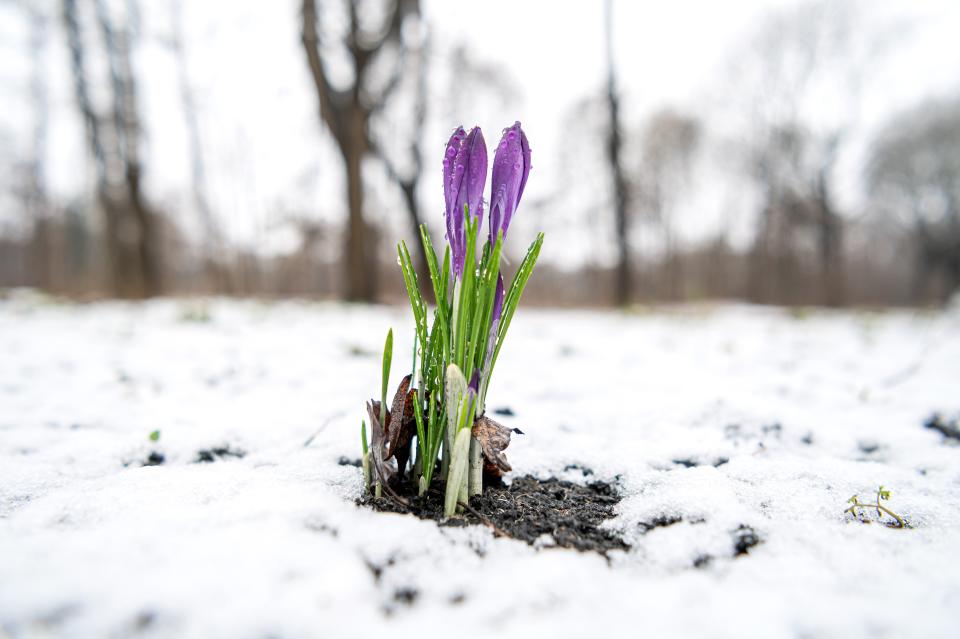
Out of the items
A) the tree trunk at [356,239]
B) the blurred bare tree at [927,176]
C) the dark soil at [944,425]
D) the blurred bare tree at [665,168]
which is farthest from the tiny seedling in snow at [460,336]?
the blurred bare tree at [927,176]

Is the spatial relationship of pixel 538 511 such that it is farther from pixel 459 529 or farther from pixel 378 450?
pixel 378 450

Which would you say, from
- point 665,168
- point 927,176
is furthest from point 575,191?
point 927,176

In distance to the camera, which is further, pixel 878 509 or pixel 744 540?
pixel 878 509

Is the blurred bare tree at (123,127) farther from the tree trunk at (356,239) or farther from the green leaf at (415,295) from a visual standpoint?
the green leaf at (415,295)

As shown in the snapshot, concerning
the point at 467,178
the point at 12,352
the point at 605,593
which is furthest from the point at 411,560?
the point at 12,352

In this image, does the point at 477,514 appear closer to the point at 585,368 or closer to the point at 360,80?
the point at 585,368

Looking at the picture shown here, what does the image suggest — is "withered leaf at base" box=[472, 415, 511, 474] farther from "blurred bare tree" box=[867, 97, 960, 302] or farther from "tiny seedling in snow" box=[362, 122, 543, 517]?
"blurred bare tree" box=[867, 97, 960, 302]
